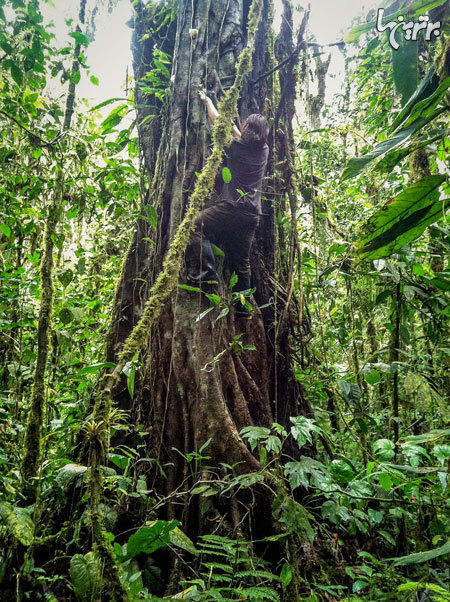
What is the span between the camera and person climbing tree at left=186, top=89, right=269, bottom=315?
2.89 meters

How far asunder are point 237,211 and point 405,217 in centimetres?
230

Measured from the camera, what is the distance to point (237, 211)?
3006mm

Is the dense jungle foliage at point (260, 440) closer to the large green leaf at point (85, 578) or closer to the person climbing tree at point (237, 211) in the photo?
the large green leaf at point (85, 578)

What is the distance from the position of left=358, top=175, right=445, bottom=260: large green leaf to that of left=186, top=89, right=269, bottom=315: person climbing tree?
2.04m

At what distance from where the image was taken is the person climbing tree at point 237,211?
2895mm

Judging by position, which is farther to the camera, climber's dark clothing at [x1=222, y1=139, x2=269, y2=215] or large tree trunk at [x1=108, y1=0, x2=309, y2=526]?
climber's dark clothing at [x1=222, y1=139, x2=269, y2=215]

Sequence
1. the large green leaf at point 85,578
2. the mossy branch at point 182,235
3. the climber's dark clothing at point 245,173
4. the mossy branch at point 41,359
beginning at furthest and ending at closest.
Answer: the climber's dark clothing at point 245,173 → the mossy branch at point 41,359 → the mossy branch at point 182,235 → the large green leaf at point 85,578

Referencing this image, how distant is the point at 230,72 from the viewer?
11.1ft

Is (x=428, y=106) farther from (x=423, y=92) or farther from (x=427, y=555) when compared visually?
(x=427, y=555)

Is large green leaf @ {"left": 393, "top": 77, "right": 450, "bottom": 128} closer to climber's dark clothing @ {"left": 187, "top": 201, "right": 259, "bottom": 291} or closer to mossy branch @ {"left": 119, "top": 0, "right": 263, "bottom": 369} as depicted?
mossy branch @ {"left": 119, "top": 0, "right": 263, "bottom": 369}

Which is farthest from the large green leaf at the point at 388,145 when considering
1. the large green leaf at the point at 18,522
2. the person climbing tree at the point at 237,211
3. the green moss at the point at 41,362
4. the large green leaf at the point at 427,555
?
the person climbing tree at the point at 237,211

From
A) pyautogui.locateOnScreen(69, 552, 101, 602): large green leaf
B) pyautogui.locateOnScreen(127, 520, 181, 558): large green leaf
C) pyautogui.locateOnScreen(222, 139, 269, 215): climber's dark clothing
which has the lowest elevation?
pyautogui.locateOnScreen(69, 552, 101, 602): large green leaf

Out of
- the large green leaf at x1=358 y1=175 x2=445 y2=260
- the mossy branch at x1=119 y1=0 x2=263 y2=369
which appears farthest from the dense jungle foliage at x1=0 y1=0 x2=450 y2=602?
the mossy branch at x1=119 y1=0 x2=263 y2=369

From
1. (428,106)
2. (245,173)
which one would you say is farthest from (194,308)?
(428,106)
